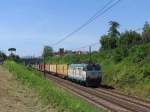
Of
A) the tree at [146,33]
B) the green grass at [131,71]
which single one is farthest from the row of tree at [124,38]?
the green grass at [131,71]

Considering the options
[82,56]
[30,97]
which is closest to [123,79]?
[30,97]

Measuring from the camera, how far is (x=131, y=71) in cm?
5075

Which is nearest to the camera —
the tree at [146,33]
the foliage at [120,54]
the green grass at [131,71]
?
the green grass at [131,71]

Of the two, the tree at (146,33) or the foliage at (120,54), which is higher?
the tree at (146,33)

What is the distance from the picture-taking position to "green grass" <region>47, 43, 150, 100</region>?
4469 cm

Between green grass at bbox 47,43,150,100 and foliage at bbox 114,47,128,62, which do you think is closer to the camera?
green grass at bbox 47,43,150,100

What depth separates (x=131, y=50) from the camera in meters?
59.0

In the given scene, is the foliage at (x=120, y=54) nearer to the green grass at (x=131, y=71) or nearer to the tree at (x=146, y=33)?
the green grass at (x=131, y=71)

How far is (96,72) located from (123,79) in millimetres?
3879

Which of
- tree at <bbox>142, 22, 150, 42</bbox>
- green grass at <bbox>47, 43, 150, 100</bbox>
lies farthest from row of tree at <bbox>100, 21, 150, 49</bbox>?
green grass at <bbox>47, 43, 150, 100</bbox>

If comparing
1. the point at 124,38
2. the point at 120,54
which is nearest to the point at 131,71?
the point at 120,54

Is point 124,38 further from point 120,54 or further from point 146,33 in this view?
point 120,54

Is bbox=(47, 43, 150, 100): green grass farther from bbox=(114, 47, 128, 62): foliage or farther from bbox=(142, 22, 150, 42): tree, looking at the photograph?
bbox=(142, 22, 150, 42): tree

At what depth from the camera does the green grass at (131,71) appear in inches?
1759
